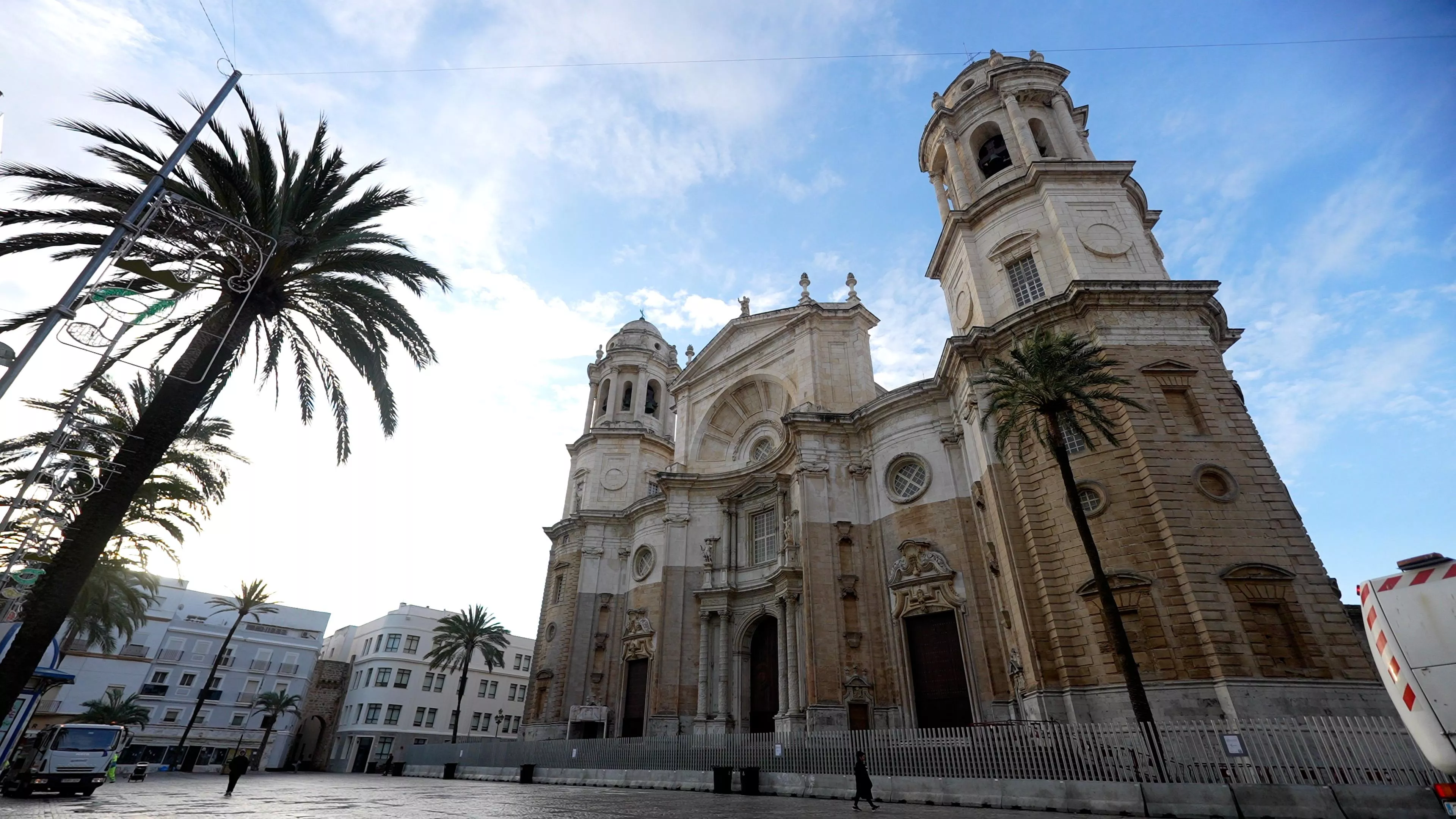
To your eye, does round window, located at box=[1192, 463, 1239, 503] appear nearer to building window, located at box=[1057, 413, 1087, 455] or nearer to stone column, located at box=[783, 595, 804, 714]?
building window, located at box=[1057, 413, 1087, 455]

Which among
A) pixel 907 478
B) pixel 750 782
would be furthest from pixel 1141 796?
pixel 907 478

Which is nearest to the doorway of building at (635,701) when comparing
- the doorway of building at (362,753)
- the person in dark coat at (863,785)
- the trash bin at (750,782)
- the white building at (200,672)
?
the trash bin at (750,782)

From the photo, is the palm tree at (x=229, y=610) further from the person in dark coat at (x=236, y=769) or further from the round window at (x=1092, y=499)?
the round window at (x=1092, y=499)

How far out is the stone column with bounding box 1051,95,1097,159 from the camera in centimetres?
2444

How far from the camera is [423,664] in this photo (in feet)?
174

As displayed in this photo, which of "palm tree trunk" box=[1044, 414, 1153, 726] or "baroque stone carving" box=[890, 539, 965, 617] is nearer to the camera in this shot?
"palm tree trunk" box=[1044, 414, 1153, 726]

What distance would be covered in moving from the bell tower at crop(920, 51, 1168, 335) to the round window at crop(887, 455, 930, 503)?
543 cm

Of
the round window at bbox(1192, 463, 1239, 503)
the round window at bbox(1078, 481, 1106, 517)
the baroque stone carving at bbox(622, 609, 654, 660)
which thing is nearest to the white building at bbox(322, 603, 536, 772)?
the baroque stone carving at bbox(622, 609, 654, 660)

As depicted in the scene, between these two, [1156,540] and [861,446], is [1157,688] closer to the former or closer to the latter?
[1156,540]

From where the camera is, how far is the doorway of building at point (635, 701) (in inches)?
1189

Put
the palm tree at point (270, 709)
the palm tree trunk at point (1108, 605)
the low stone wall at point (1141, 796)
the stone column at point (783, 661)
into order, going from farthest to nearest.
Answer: the palm tree at point (270, 709), the stone column at point (783, 661), the palm tree trunk at point (1108, 605), the low stone wall at point (1141, 796)

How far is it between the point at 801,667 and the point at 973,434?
10733mm

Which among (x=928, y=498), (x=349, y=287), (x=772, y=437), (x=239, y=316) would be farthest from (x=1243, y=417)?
(x=239, y=316)

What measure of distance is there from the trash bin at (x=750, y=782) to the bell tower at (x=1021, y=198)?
1565 cm
